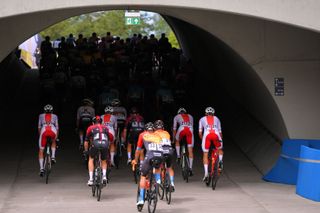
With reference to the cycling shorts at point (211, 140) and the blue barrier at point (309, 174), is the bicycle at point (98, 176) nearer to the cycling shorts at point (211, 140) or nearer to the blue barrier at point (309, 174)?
the cycling shorts at point (211, 140)

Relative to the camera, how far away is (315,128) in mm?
20953

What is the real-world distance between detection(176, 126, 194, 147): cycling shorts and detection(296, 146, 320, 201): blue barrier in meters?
2.66

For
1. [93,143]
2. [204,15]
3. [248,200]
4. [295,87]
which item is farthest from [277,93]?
[93,143]

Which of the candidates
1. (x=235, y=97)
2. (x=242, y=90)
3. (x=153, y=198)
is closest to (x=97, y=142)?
(x=153, y=198)

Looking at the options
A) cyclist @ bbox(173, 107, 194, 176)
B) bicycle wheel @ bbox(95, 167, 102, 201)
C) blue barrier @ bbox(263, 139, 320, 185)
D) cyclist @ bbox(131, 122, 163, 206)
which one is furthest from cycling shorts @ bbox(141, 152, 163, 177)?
blue barrier @ bbox(263, 139, 320, 185)

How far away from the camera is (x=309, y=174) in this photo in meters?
17.5

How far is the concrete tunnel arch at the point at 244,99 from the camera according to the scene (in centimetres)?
2111

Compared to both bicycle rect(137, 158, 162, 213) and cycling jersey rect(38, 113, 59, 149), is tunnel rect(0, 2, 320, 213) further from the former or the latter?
bicycle rect(137, 158, 162, 213)

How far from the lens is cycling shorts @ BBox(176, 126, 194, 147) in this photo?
1939 centimetres

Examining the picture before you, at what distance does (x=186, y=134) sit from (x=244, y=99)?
5.88 metres

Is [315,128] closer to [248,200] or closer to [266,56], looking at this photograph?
[266,56]

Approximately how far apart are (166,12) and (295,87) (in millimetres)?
3692

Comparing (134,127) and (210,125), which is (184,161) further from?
(134,127)

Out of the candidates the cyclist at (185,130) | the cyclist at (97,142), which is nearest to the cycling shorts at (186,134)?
the cyclist at (185,130)
